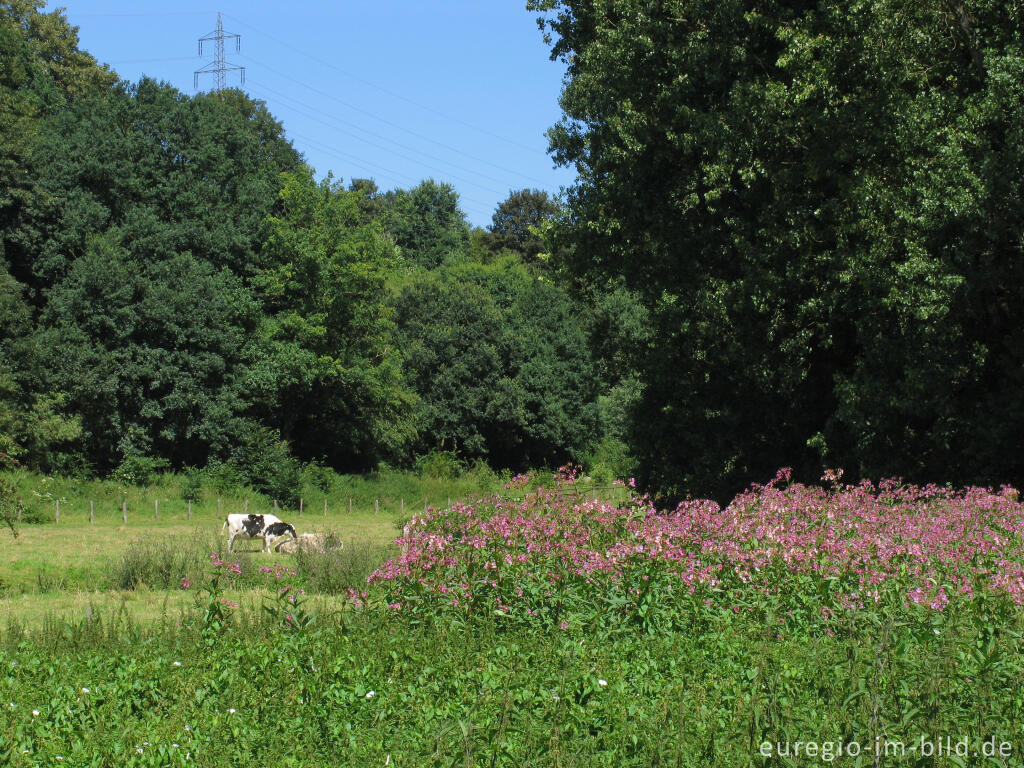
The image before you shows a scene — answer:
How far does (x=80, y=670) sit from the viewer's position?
25.9ft

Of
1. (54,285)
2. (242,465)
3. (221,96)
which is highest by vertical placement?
(221,96)

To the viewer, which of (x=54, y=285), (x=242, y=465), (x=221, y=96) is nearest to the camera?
(x=54, y=285)

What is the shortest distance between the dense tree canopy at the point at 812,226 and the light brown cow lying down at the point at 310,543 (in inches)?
304

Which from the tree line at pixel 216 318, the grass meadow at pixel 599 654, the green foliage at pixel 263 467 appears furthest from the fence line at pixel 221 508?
the grass meadow at pixel 599 654

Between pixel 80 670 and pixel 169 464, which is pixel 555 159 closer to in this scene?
pixel 80 670

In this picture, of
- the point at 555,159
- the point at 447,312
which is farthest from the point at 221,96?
the point at 555,159

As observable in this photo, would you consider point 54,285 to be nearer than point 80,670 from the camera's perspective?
No

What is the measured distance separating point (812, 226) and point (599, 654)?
1321 cm

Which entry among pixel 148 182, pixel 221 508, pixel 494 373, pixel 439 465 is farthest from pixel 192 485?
pixel 494 373

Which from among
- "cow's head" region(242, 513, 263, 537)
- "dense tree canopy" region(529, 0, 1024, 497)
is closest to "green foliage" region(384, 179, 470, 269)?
"cow's head" region(242, 513, 263, 537)

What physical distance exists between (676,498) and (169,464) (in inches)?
1056

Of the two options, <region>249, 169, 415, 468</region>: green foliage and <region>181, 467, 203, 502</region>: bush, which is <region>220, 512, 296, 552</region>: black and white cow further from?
<region>249, 169, 415, 468</region>: green foliage

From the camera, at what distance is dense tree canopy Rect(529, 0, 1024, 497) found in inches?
594

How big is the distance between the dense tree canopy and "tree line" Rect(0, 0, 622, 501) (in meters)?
12.5
